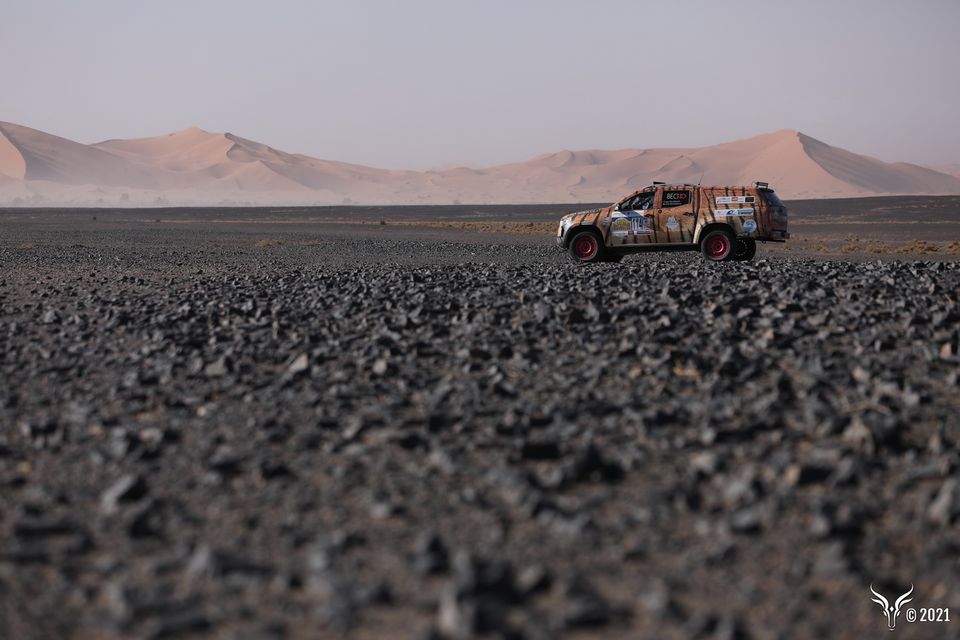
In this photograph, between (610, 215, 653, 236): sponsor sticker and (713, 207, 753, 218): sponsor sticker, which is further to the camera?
(610, 215, 653, 236): sponsor sticker

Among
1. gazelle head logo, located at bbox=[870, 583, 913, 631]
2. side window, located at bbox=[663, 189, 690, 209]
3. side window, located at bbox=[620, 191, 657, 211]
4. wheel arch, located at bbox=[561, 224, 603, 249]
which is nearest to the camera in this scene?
gazelle head logo, located at bbox=[870, 583, 913, 631]

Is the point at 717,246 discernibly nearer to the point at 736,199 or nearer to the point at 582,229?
the point at 736,199

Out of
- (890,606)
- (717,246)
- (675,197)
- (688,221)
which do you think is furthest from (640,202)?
(890,606)

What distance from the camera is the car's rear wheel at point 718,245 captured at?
2147 cm

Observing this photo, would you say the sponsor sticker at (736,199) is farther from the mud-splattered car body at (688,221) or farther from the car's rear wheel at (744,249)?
the car's rear wheel at (744,249)

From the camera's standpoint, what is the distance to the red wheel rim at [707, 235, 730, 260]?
2158 centimetres

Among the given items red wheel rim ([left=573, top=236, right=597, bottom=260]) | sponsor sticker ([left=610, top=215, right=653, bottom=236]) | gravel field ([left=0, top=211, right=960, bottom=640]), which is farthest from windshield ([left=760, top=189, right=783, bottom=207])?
gravel field ([left=0, top=211, right=960, bottom=640])

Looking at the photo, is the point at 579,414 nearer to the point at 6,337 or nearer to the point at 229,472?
the point at 229,472

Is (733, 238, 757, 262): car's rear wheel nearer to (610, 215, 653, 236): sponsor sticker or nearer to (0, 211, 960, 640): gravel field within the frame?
(610, 215, 653, 236): sponsor sticker

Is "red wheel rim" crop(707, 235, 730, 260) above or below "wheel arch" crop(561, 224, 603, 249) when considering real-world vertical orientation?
below

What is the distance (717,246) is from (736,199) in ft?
3.78

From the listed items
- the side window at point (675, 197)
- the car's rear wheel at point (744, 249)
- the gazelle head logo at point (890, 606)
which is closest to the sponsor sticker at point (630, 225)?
the side window at point (675, 197)

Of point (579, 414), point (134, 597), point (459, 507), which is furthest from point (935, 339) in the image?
point (134, 597)

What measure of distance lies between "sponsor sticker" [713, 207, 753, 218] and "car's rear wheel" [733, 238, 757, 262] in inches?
29.4
